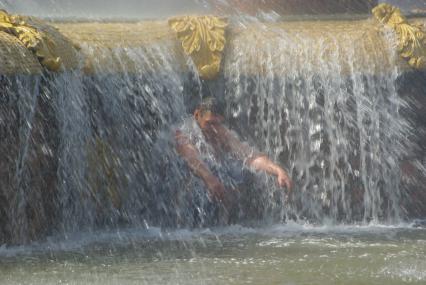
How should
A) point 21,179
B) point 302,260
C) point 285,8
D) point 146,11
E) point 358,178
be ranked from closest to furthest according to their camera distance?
point 302,260, point 21,179, point 358,178, point 285,8, point 146,11

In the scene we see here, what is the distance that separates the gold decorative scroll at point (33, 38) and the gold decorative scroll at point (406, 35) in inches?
151

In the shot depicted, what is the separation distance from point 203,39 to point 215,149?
122 centimetres

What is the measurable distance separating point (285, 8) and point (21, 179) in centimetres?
540

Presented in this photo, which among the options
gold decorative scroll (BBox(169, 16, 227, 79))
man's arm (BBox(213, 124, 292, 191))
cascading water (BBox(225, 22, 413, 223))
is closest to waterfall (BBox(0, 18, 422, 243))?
cascading water (BBox(225, 22, 413, 223))

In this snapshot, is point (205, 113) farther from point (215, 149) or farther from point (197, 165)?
point (197, 165)

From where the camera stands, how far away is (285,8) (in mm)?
14219

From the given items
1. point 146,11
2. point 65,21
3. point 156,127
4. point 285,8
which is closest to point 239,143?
point 156,127

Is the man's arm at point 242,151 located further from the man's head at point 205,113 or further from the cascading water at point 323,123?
the cascading water at point 323,123

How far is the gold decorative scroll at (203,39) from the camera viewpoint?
38.2ft

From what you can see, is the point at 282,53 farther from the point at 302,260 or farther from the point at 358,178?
the point at 302,260

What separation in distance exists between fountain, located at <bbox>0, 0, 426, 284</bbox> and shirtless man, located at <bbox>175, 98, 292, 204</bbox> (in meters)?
0.14

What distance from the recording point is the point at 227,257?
8.94 meters

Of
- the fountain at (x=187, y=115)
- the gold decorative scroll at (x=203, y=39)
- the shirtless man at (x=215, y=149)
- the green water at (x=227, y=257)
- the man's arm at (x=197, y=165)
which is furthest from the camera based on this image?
the gold decorative scroll at (x=203, y=39)

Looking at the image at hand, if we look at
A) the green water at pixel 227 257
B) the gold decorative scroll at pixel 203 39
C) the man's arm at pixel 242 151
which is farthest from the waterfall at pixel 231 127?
the green water at pixel 227 257
